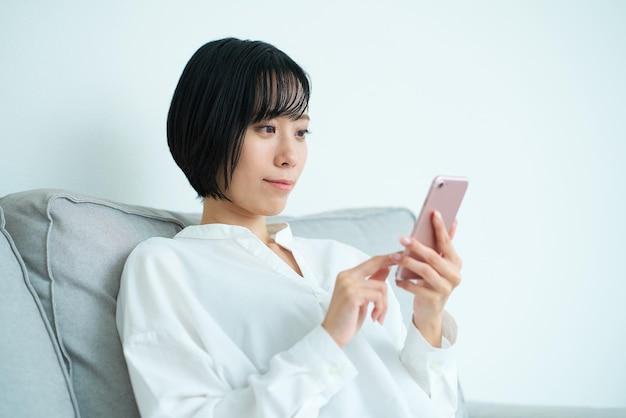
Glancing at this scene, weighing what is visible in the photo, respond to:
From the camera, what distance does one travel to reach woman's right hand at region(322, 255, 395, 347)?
1.00 meters

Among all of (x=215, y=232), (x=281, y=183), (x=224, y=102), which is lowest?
(x=215, y=232)

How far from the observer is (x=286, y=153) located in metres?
1.19

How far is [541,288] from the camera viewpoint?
2254 millimetres

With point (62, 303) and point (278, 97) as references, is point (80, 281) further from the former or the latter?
point (278, 97)

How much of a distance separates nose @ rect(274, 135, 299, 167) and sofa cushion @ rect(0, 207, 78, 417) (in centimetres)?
47

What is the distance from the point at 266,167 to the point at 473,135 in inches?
44.3

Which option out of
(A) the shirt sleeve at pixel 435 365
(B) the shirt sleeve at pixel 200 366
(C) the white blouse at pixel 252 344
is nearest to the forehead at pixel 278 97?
(C) the white blouse at pixel 252 344

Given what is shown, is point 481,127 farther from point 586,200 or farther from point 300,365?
point 300,365

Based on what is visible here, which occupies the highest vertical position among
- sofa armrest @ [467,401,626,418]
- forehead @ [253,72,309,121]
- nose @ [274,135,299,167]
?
forehead @ [253,72,309,121]

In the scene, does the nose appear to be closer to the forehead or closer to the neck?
the forehead

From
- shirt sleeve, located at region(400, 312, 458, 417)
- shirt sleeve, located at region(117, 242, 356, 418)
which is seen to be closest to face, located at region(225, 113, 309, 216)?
shirt sleeve, located at region(117, 242, 356, 418)

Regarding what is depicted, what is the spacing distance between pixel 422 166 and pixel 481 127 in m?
0.26

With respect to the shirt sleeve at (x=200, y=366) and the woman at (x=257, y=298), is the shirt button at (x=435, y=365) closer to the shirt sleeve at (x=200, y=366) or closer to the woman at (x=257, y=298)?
the woman at (x=257, y=298)

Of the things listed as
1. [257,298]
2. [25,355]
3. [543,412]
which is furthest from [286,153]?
[543,412]
